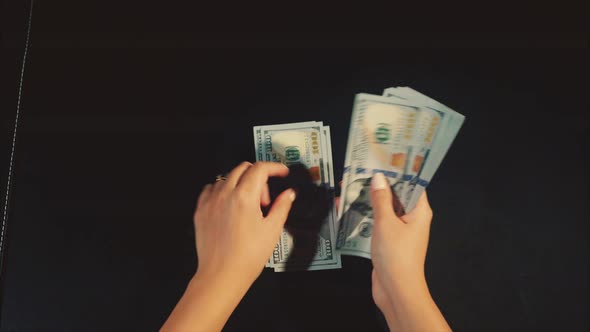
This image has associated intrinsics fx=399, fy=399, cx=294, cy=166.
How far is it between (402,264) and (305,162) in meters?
0.45

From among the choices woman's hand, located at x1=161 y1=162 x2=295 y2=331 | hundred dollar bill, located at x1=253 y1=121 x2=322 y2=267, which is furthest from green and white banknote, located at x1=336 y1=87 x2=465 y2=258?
woman's hand, located at x1=161 y1=162 x2=295 y2=331

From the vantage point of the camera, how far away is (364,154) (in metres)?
1.31

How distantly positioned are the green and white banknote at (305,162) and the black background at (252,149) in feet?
0.13

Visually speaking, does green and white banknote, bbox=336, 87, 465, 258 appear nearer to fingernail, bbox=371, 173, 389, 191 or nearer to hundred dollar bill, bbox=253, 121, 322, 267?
fingernail, bbox=371, 173, 389, 191

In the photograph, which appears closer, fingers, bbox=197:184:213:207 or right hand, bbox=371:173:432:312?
right hand, bbox=371:173:432:312

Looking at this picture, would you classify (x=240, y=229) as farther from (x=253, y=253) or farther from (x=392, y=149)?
(x=392, y=149)

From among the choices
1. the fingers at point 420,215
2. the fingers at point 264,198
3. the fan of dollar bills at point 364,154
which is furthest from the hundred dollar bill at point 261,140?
the fingers at point 420,215

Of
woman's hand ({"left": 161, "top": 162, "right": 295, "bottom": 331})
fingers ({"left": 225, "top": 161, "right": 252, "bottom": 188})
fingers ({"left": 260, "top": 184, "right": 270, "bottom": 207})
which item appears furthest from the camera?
fingers ({"left": 260, "top": 184, "right": 270, "bottom": 207})

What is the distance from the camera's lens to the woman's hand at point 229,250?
3.52ft

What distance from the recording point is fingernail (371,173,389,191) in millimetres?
1232

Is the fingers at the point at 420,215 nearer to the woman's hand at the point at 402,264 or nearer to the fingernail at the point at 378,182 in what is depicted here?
the woman's hand at the point at 402,264

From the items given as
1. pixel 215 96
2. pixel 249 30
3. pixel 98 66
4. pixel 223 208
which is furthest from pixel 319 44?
pixel 98 66

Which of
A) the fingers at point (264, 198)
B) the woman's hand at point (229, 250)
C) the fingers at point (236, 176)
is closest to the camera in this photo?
the woman's hand at point (229, 250)

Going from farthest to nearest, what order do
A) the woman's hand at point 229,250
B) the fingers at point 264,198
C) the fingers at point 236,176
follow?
the fingers at point 264,198 → the fingers at point 236,176 → the woman's hand at point 229,250
